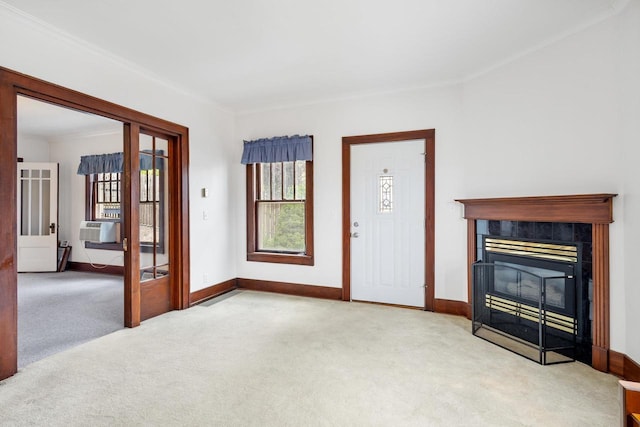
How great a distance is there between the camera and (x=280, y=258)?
4750 millimetres

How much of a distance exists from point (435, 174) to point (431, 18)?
1.82 m

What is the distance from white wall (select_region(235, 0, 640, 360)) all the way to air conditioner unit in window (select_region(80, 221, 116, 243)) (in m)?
3.09

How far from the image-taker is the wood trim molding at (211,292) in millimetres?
4270

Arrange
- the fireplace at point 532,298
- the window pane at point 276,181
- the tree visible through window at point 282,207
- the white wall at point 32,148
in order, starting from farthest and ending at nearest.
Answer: the white wall at point 32,148, the window pane at point 276,181, the tree visible through window at point 282,207, the fireplace at point 532,298

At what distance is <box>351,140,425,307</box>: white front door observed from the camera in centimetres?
403

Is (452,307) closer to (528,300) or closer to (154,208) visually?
(528,300)

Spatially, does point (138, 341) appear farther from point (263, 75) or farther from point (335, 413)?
point (263, 75)

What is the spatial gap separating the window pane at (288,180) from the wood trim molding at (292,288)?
51.7 inches

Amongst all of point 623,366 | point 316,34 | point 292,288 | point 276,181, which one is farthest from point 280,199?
point 623,366

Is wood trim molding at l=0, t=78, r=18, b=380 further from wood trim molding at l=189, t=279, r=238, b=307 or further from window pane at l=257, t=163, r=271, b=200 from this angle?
window pane at l=257, t=163, r=271, b=200

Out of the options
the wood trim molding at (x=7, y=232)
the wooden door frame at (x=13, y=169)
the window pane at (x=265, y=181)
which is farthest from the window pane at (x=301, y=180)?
the wood trim molding at (x=7, y=232)

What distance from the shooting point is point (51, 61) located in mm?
2697

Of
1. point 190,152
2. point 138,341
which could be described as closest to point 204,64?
point 190,152

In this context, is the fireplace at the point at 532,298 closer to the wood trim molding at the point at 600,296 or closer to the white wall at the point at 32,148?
the wood trim molding at the point at 600,296
